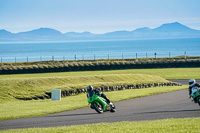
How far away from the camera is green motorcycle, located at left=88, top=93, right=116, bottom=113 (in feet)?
61.3

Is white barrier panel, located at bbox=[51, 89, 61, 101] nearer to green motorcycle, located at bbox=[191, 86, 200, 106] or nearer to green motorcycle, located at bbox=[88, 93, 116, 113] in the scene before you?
green motorcycle, located at bbox=[88, 93, 116, 113]

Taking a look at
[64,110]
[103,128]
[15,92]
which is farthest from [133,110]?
[15,92]

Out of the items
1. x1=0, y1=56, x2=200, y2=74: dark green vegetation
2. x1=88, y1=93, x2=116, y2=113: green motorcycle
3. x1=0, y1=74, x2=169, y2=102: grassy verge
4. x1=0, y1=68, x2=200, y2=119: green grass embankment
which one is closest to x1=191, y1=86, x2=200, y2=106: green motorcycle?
x1=88, y1=93, x2=116, y2=113: green motorcycle

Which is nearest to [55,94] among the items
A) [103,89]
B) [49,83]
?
[49,83]

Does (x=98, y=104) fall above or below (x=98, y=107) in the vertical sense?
above

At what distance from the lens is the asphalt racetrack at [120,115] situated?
17.1 m

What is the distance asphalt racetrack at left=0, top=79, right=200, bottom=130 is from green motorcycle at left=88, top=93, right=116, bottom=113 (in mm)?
275

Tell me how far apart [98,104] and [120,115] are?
48.0 inches

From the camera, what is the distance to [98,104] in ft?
63.1

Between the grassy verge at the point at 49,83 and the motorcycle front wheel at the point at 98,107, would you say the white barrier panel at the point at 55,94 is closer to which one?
the grassy verge at the point at 49,83

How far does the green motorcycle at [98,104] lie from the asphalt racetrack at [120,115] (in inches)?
10.8

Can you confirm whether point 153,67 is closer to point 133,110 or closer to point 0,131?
point 133,110

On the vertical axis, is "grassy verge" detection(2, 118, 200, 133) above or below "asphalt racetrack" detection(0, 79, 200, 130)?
above

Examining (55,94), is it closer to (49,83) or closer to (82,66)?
(49,83)
